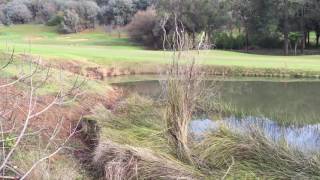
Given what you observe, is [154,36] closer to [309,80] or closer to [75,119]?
[309,80]

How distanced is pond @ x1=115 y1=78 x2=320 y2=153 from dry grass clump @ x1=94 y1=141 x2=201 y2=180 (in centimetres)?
153

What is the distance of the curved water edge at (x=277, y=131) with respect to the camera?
28.8ft

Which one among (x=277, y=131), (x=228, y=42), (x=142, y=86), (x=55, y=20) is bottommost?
(x=142, y=86)

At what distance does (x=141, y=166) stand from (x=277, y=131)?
388cm

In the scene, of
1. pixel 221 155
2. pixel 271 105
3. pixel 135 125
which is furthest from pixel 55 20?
pixel 221 155

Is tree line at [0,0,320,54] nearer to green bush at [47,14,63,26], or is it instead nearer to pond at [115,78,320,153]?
pond at [115,78,320,153]

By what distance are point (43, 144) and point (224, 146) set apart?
10.9ft

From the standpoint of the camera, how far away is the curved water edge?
878 cm

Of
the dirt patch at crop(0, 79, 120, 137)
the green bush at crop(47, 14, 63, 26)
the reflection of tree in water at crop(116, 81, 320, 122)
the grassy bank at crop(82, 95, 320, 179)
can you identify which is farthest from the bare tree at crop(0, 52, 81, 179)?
the green bush at crop(47, 14, 63, 26)

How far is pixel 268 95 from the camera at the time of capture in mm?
22969

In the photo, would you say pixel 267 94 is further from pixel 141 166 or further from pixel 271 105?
Result: pixel 141 166

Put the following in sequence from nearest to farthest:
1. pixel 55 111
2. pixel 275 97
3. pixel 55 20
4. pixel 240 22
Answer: pixel 55 111 → pixel 275 97 → pixel 240 22 → pixel 55 20

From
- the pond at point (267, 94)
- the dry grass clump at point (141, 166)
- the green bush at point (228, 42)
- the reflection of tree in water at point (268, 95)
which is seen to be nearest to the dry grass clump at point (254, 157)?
the dry grass clump at point (141, 166)

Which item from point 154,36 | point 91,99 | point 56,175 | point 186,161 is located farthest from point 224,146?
point 154,36
